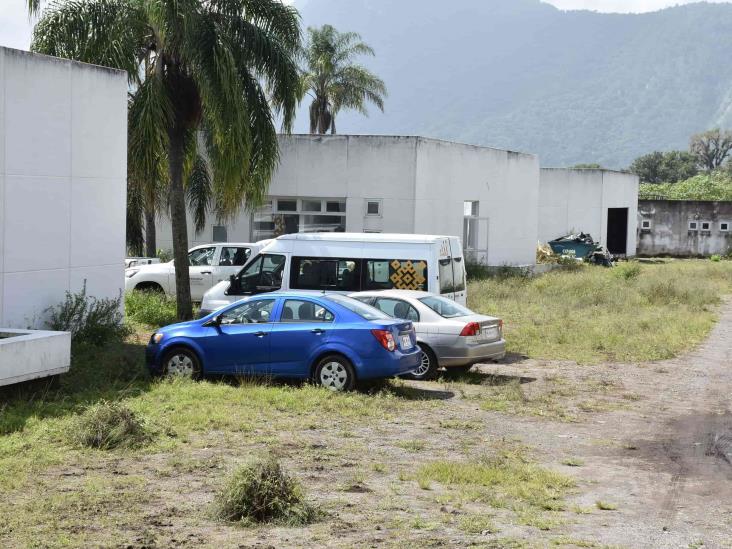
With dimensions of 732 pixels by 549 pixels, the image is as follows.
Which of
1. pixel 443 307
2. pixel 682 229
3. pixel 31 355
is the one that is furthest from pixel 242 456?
pixel 682 229

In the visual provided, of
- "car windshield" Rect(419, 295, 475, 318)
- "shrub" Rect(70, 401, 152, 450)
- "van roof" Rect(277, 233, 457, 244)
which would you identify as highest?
"van roof" Rect(277, 233, 457, 244)

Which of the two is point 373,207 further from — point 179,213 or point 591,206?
point 591,206

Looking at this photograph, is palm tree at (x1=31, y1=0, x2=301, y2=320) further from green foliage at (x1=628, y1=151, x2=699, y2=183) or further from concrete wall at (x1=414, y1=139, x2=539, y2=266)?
green foliage at (x1=628, y1=151, x2=699, y2=183)

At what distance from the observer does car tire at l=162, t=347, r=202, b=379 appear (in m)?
15.4

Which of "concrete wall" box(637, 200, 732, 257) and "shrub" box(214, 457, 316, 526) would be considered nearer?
"shrub" box(214, 457, 316, 526)

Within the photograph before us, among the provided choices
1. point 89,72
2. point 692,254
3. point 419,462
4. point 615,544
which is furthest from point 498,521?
point 692,254

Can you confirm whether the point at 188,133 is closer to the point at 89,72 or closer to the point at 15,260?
the point at 89,72

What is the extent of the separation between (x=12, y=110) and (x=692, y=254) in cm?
5473

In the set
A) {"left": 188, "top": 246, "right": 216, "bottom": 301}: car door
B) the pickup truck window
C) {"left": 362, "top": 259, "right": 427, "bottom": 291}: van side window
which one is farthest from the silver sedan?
the pickup truck window

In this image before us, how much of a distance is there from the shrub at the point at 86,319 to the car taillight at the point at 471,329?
6656 millimetres

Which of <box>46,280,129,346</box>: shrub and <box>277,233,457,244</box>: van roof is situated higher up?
<box>277,233,457,244</box>: van roof

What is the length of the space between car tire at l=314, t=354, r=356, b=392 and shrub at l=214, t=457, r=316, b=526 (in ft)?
18.7

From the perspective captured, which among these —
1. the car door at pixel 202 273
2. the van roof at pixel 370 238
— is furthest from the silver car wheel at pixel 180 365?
the car door at pixel 202 273

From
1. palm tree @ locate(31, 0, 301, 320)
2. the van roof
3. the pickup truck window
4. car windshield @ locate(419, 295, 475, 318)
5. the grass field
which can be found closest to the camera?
the grass field
